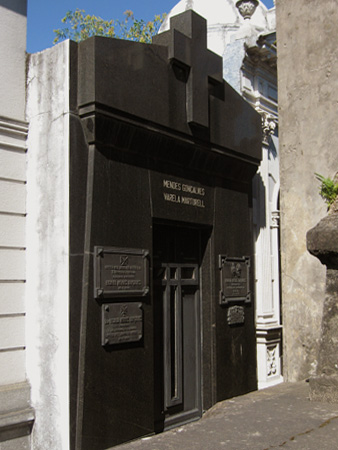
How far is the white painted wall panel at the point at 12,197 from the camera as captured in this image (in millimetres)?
6098

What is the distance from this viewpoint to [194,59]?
24.3ft

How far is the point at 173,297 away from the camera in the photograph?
24.8 feet

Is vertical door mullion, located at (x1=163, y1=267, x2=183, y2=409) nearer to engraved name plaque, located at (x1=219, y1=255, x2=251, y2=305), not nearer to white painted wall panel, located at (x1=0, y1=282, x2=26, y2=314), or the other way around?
engraved name plaque, located at (x1=219, y1=255, x2=251, y2=305)

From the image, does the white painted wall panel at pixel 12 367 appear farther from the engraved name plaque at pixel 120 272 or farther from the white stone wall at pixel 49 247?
the engraved name plaque at pixel 120 272

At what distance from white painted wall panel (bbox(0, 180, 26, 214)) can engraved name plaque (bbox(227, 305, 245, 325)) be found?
3.46 metres

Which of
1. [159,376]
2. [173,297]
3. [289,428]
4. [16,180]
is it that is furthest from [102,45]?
[289,428]

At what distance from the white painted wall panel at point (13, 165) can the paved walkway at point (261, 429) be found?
156 inches

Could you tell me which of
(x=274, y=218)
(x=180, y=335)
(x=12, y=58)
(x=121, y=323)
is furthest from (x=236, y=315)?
(x=12, y=58)

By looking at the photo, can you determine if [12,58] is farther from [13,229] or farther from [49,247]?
[49,247]

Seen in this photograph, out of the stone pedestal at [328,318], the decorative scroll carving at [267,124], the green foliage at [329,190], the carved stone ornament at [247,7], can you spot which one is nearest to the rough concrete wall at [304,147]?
the green foliage at [329,190]

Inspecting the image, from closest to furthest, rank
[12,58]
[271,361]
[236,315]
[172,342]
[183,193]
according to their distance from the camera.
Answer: [12,58] < [183,193] < [172,342] < [236,315] < [271,361]

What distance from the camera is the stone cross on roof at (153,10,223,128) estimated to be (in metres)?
7.09

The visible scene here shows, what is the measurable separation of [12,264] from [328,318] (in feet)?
13.2

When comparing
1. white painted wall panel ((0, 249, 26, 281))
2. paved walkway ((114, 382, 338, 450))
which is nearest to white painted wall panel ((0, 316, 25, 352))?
white painted wall panel ((0, 249, 26, 281))
